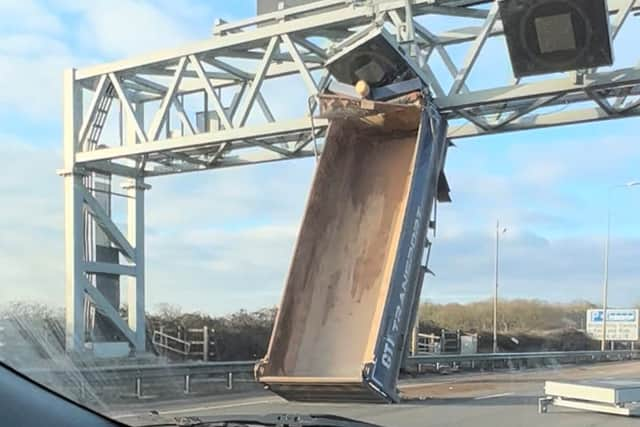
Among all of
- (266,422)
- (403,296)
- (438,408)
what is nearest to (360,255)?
(403,296)

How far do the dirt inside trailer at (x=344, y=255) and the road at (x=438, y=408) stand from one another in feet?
2.15

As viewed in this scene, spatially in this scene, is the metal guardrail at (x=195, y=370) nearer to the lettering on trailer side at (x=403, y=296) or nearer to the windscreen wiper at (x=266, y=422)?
the windscreen wiper at (x=266, y=422)

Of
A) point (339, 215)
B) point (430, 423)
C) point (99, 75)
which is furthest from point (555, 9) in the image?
point (99, 75)

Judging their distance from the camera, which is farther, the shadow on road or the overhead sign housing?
the shadow on road

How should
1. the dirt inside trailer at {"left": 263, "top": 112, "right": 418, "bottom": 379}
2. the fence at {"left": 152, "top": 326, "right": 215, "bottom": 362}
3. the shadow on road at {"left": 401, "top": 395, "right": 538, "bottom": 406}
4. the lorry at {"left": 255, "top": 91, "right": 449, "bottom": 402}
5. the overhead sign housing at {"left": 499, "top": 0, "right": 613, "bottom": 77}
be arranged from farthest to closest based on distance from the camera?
1. the shadow on road at {"left": 401, "top": 395, "right": 538, "bottom": 406}
2. the overhead sign housing at {"left": 499, "top": 0, "right": 613, "bottom": 77}
3. the dirt inside trailer at {"left": 263, "top": 112, "right": 418, "bottom": 379}
4. the lorry at {"left": 255, "top": 91, "right": 449, "bottom": 402}
5. the fence at {"left": 152, "top": 326, "right": 215, "bottom": 362}

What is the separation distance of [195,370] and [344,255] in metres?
3.12

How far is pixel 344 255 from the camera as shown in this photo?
332 inches

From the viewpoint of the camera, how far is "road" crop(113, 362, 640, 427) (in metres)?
8.76

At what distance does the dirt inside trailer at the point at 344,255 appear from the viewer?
26.2 ft

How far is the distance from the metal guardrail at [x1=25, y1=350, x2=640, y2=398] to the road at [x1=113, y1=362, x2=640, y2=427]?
20 cm

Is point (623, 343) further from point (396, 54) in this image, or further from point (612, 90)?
point (396, 54)

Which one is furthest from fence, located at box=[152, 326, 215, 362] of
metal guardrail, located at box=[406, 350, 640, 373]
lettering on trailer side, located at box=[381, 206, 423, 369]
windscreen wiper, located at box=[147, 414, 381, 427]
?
metal guardrail, located at box=[406, 350, 640, 373]

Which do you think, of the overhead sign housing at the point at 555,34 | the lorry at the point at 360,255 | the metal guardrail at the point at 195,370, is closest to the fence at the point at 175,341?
the metal guardrail at the point at 195,370

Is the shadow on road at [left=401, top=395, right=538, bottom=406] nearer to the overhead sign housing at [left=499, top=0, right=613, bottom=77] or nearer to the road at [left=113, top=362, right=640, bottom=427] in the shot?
the road at [left=113, top=362, right=640, bottom=427]
